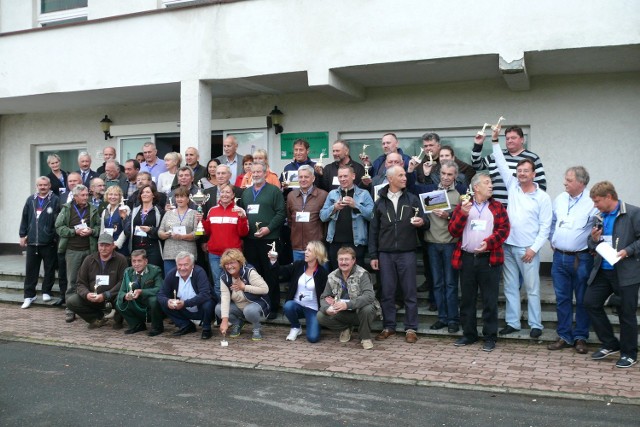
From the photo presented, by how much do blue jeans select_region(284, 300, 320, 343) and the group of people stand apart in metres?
0.01

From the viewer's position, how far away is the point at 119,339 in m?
8.03

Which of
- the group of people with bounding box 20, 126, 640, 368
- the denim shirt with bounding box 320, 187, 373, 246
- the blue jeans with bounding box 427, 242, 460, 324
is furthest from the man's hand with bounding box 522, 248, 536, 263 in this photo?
the denim shirt with bounding box 320, 187, 373, 246

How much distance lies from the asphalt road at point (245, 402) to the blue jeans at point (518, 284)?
1850mm

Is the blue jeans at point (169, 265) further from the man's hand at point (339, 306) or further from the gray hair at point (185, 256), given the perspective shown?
the man's hand at point (339, 306)

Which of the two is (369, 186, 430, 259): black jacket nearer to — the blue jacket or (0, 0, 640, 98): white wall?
the blue jacket

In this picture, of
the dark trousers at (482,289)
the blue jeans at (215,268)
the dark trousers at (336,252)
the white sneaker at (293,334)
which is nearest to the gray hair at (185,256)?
the blue jeans at (215,268)

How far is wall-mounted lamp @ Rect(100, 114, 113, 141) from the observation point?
13094 mm

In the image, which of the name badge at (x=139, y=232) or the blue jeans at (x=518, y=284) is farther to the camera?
the name badge at (x=139, y=232)

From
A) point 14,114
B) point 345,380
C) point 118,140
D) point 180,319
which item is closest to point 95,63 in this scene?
point 118,140

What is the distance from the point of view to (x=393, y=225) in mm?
7566

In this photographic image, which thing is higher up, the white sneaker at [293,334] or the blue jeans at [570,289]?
the blue jeans at [570,289]

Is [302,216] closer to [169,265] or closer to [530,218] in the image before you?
[169,265]

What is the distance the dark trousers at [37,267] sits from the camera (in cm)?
1000

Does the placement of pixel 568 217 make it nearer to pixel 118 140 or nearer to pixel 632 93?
pixel 632 93
